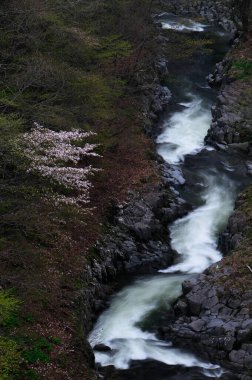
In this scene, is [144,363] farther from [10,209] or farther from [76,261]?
[10,209]

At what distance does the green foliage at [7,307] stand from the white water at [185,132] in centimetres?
1315

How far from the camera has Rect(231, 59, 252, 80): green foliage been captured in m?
27.3

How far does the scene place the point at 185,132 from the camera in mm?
24938

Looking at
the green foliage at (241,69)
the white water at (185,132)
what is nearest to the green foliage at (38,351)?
the white water at (185,132)

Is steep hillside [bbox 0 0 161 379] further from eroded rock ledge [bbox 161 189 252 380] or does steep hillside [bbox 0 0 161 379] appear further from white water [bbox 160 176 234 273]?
eroded rock ledge [bbox 161 189 252 380]

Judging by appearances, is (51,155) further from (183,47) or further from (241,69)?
(183,47)

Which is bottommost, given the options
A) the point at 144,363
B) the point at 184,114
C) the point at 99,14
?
the point at 144,363

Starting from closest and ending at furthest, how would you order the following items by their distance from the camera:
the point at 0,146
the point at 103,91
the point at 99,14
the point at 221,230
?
the point at 0,146
the point at 221,230
the point at 103,91
the point at 99,14

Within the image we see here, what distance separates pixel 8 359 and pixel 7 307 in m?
1.11

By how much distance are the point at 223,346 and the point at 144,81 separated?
17918 millimetres

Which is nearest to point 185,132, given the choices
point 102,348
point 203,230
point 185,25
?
point 203,230

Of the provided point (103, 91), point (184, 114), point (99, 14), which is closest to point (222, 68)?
point (184, 114)

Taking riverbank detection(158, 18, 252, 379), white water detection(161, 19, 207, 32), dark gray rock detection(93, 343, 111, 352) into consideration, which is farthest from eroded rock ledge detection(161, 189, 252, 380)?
white water detection(161, 19, 207, 32)

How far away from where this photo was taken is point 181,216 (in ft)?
59.2
